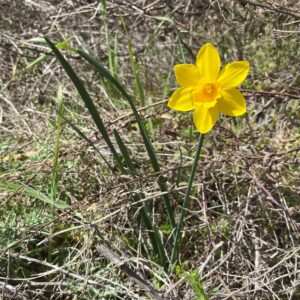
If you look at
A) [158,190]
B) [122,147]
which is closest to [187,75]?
[122,147]

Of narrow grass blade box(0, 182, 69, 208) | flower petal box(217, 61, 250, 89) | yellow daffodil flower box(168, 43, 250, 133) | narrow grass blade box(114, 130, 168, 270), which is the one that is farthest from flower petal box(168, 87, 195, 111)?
narrow grass blade box(0, 182, 69, 208)

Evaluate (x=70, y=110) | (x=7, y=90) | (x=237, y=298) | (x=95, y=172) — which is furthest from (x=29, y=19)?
(x=237, y=298)

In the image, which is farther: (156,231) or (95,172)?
(95,172)

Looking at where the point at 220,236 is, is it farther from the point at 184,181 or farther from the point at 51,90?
the point at 51,90

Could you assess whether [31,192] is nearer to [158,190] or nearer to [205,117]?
[158,190]

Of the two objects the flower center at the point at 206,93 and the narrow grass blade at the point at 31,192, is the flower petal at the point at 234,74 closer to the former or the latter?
the flower center at the point at 206,93

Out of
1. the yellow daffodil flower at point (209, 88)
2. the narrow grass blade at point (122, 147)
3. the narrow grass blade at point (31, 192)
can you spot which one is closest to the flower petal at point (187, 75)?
the yellow daffodil flower at point (209, 88)

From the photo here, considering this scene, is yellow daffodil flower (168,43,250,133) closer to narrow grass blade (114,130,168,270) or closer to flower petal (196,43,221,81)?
flower petal (196,43,221,81)
